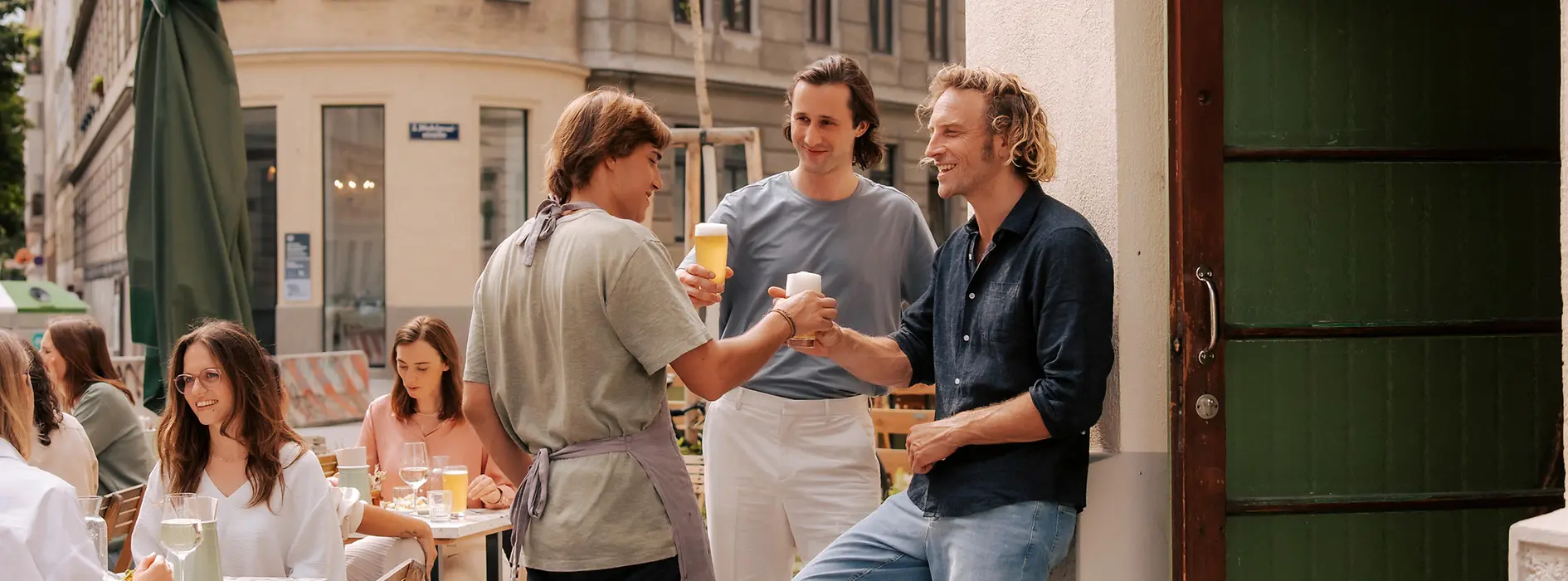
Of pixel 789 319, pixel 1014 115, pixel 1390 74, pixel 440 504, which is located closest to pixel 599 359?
pixel 789 319

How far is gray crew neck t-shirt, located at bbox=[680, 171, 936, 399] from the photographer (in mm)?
4059

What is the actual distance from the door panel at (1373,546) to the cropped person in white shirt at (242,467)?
239cm

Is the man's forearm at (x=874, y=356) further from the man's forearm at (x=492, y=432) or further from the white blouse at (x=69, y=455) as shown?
the white blouse at (x=69, y=455)

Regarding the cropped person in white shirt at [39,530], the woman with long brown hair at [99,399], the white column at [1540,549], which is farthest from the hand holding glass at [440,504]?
the white column at [1540,549]

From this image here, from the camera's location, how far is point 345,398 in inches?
512

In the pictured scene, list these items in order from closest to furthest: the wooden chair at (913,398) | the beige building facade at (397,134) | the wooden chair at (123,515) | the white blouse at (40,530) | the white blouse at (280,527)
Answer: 1. the white blouse at (40,530)
2. the white blouse at (280,527)
3. the wooden chair at (123,515)
4. the wooden chair at (913,398)
5. the beige building facade at (397,134)

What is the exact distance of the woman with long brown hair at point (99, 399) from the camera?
5.78 m

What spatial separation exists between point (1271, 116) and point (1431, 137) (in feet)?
1.47

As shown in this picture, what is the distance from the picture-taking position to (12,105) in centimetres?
2850

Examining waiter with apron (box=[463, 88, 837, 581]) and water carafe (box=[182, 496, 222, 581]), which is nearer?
waiter with apron (box=[463, 88, 837, 581])

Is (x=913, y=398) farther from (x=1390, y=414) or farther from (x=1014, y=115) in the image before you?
(x=1014, y=115)

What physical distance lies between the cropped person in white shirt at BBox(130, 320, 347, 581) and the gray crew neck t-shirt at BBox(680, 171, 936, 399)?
1.21 meters

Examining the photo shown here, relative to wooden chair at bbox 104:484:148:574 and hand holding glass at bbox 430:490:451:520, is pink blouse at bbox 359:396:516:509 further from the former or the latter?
wooden chair at bbox 104:484:148:574

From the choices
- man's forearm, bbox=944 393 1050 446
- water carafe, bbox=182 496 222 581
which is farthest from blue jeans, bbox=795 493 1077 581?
water carafe, bbox=182 496 222 581
